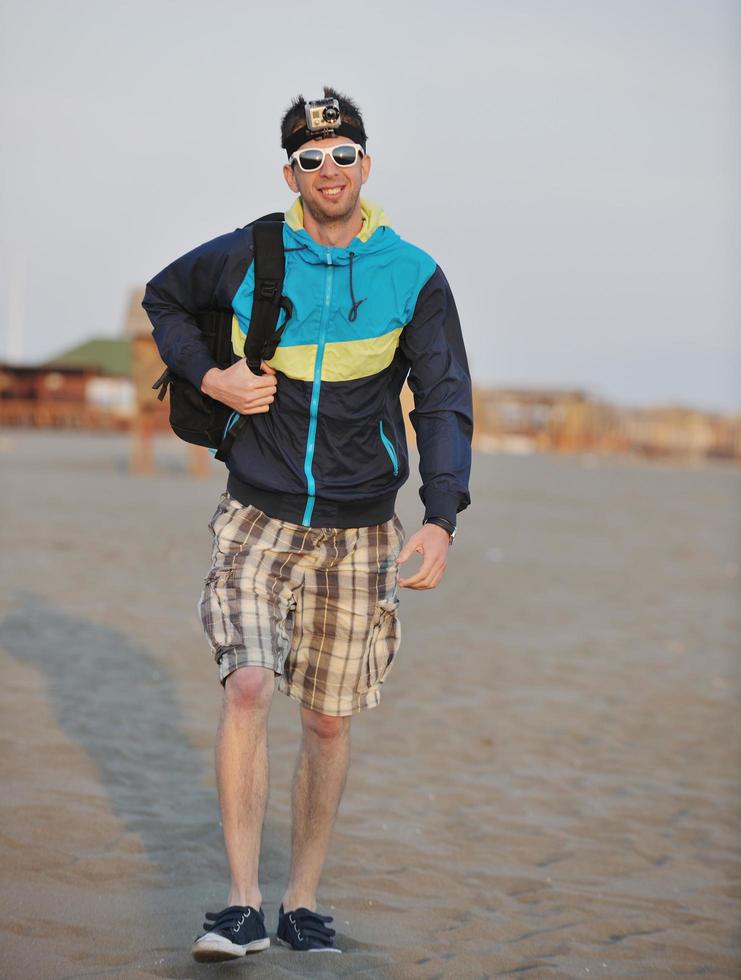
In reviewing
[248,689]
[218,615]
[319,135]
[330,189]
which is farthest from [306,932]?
[319,135]

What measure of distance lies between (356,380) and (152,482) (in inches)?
736

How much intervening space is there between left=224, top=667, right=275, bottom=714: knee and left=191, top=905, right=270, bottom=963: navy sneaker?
513 millimetres

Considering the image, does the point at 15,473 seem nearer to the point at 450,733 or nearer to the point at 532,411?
the point at 450,733

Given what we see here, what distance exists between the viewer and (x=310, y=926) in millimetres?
4156

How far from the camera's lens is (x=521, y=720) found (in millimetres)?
8000

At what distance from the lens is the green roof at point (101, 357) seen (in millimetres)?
62906

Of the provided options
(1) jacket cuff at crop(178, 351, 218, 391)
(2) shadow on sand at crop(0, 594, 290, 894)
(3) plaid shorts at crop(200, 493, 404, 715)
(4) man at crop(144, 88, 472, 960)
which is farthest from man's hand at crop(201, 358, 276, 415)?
(2) shadow on sand at crop(0, 594, 290, 894)

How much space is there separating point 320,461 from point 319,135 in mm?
909

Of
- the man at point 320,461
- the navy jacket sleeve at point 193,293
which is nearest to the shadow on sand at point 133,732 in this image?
the man at point 320,461

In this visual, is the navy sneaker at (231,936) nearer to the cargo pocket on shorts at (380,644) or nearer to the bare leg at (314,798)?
the bare leg at (314,798)

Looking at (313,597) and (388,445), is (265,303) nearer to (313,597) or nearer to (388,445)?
(388,445)

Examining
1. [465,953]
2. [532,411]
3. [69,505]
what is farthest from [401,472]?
[532,411]

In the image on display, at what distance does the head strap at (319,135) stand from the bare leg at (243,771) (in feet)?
4.81

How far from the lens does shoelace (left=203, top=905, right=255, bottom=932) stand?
386cm
